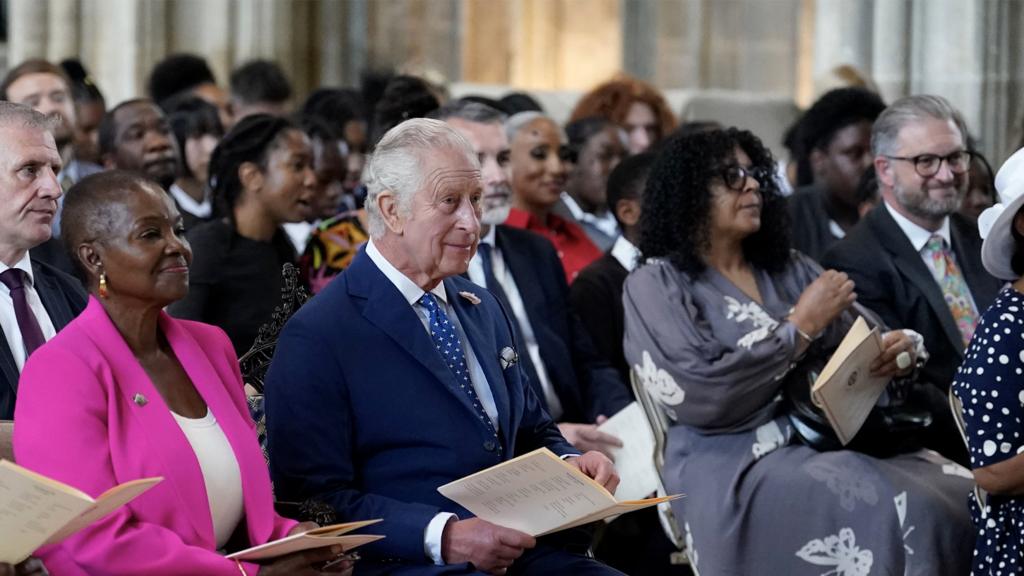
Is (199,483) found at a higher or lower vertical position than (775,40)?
lower

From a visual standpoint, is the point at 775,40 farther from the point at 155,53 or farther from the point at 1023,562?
the point at 1023,562

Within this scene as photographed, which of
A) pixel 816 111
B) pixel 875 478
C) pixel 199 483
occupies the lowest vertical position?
pixel 875 478

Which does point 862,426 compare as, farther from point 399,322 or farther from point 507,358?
point 399,322

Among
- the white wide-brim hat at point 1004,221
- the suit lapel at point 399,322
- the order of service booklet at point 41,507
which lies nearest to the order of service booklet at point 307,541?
the order of service booklet at point 41,507

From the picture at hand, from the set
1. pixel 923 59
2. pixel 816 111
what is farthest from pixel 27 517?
pixel 923 59

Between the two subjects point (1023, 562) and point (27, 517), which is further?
point (1023, 562)

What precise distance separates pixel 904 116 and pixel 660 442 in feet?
5.16

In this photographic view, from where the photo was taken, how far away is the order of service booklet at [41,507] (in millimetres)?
2814

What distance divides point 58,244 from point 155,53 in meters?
5.58

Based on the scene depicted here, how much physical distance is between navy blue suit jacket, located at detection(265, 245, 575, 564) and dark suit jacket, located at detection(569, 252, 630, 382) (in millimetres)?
2112

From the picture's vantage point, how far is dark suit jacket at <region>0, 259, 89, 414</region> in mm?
3666

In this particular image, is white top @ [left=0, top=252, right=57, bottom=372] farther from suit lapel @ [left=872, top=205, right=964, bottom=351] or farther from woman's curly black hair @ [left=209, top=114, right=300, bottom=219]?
suit lapel @ [left=872, top=205, right=964, bottom=351]

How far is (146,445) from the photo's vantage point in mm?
3223

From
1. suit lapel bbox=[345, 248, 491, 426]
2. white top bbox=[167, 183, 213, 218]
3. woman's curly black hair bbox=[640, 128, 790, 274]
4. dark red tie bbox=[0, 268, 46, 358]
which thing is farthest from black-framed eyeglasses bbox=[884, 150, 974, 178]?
white top bbox=[167, 183, 213, 218]
